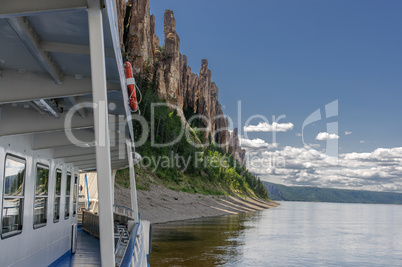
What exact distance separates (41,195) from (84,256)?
355 cm

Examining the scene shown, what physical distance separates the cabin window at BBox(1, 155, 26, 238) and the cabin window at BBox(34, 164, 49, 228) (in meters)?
1.13

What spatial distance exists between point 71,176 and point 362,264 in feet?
66.4

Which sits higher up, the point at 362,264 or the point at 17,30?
the point at 17,30

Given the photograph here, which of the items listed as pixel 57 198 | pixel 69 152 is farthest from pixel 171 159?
pixel 69 152

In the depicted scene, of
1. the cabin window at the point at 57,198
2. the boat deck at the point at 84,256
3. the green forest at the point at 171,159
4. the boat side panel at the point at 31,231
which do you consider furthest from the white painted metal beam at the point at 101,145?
the green forest at the point at 171,159

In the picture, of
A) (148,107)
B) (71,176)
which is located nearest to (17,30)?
(71,176)

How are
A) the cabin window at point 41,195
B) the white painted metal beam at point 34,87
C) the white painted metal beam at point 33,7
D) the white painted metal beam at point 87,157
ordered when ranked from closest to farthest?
1. the white painted metal beam at point 33,7
2. the white painted metal beam at point 34,87
3. the cabin window at point 41,195
4. the white painted metal beam at point 87,157

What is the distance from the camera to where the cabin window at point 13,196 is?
240 inches

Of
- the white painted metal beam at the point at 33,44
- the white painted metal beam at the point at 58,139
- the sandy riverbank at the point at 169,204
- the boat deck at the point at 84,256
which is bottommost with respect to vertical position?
the sandy riverbank at the point at 169,204

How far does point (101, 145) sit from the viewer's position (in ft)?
12.2

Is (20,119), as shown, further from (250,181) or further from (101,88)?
(250,181)

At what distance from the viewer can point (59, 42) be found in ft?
14.1

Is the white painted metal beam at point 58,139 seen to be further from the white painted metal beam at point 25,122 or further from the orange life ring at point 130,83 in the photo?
the orange life ring at point 130,83

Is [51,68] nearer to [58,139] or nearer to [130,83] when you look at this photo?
[130,83]
